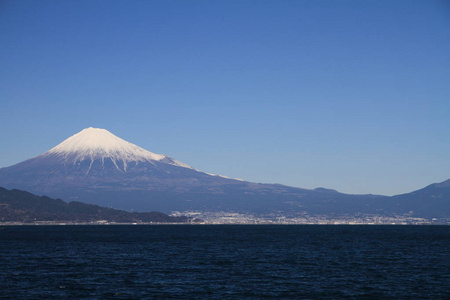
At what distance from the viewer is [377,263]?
9856 centimetres

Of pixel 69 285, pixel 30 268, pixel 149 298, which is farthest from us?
pixel 30 268

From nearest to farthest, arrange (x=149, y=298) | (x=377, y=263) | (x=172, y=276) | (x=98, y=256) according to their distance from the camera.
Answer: (x=149, y=298)
(x=172, y=276)
(x=377, y=263)
(x=98, y=256)

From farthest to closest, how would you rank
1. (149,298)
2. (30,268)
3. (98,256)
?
(98,256) < (30,268) < (149,298)

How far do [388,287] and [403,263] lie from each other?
3247 centimetres

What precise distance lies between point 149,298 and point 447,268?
5285cm

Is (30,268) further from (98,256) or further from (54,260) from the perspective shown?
(98,256)

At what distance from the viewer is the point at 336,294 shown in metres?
63.4

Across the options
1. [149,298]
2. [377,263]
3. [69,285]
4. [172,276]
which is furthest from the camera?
[377,263]

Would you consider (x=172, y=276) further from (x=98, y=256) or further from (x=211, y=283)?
(x=98, y=256)

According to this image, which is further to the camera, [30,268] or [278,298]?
[30,268]

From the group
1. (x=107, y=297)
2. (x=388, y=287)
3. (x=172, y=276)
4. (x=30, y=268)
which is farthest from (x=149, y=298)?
(x=30, y=268)

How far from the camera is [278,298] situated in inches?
2391

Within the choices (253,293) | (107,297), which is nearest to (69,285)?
(107,297)

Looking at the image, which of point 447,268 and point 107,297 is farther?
point 447,268
